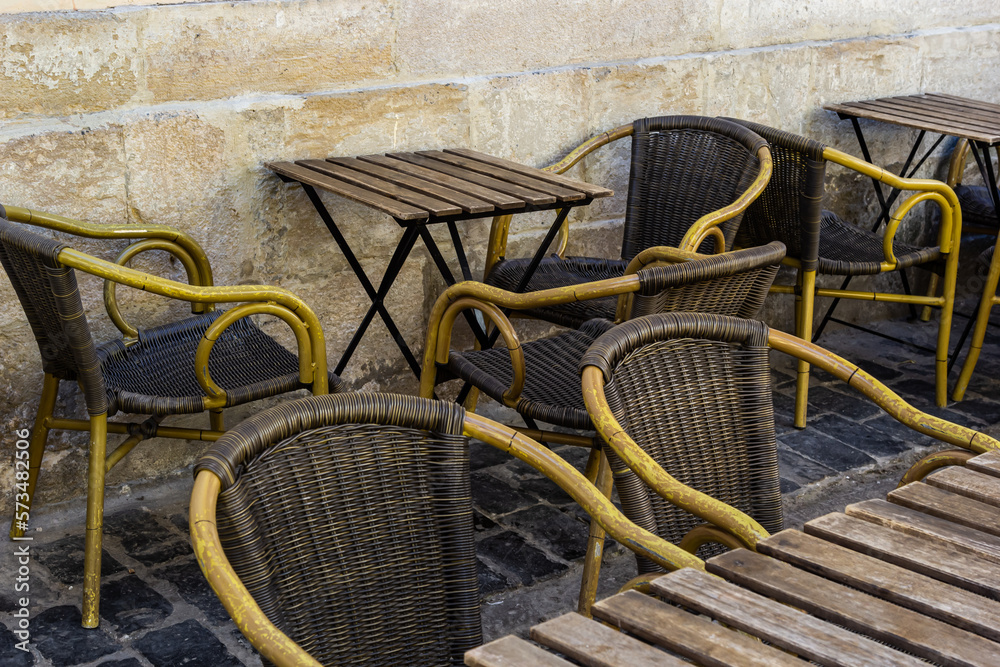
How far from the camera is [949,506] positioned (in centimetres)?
161

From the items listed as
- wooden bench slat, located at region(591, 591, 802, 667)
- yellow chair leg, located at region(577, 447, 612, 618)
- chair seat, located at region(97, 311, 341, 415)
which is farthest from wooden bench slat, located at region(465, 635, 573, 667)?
chair seat, located at region(97, 311, 341, 415)

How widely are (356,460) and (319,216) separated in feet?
6.23

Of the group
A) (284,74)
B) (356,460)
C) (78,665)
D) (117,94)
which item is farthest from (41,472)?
(356,460)

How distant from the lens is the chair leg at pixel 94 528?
253 cm

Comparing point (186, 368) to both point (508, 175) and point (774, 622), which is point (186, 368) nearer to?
point (508, 175)

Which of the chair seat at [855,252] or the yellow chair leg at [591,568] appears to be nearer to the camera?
the yellow chair leg at [591,568]

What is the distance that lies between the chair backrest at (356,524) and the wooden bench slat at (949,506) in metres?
0.64

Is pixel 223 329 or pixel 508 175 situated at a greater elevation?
pixel 508 175

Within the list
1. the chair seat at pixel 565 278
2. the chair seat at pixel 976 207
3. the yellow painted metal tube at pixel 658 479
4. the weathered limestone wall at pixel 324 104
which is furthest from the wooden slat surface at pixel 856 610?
the chair seat at pixel 976 207

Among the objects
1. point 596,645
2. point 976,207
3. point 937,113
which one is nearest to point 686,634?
point 596,645

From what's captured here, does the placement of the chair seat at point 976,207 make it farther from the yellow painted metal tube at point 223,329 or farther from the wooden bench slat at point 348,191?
the yellow painted metal tube at point 223,329

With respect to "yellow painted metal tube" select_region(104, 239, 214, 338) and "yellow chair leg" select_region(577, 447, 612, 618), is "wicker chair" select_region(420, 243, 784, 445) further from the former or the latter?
"yellow painted metal tube" select_region(104, 239, 214, 338)

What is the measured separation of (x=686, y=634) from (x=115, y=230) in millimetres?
2129

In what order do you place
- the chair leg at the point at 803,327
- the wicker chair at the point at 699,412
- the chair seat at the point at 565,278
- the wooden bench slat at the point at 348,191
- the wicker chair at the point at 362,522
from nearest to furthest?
the wicker chair at the point at 362,522
the wicker chair at the point at 699,412
the wooden bench slat at the point at 348,191
the chair seat at the point at 565,278
the chair leg at the point at 803,327
